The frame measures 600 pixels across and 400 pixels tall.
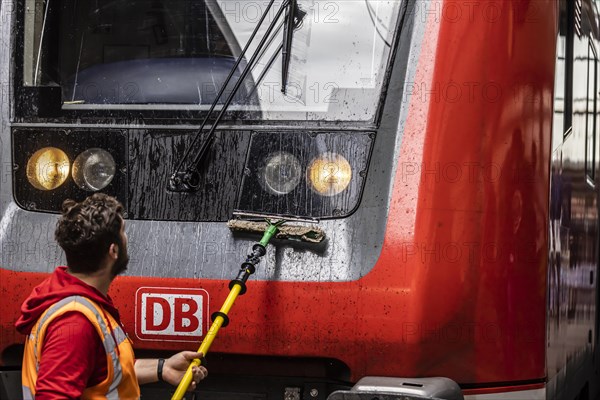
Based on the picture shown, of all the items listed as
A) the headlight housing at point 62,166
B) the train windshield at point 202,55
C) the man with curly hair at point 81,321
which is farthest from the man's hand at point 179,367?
the train windshield at point 202,55

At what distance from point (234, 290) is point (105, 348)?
0.95 metres

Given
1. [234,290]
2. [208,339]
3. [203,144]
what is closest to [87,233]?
[208,339]

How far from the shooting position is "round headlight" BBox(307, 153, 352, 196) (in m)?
4.30

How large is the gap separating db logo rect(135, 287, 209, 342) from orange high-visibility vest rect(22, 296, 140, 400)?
1.00 m

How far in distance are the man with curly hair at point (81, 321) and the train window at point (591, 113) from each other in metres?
3.90

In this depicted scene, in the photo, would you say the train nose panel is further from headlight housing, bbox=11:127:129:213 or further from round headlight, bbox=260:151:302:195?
headlight housing, bbox=11:127:129:213

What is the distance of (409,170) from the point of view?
418 cm

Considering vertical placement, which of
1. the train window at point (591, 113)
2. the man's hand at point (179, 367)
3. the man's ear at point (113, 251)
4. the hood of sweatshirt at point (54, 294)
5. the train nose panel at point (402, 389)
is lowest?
the train nose panel at point (402, 389)

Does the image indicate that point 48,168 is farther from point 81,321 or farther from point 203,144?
point 81,321

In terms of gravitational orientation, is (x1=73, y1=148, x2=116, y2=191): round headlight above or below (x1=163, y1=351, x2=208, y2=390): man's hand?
above

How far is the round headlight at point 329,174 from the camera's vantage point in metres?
4.30

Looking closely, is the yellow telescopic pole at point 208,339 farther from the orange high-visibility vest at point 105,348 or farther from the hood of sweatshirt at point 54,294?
the hood of sweatshirt at point 54,294

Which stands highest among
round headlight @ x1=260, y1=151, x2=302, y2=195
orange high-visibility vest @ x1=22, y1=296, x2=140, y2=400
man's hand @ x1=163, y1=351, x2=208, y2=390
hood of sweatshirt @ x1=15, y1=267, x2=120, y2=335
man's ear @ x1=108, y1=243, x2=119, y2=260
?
round headlight @ x1=260, y1=151, x2=302, y2=195

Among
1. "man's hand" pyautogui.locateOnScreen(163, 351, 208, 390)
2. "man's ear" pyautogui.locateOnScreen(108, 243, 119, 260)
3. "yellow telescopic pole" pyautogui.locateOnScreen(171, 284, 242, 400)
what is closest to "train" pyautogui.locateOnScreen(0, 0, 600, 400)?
"yellow telescopic pole" pyautogui.locateOnScreen(171, 284, 242, 400)
